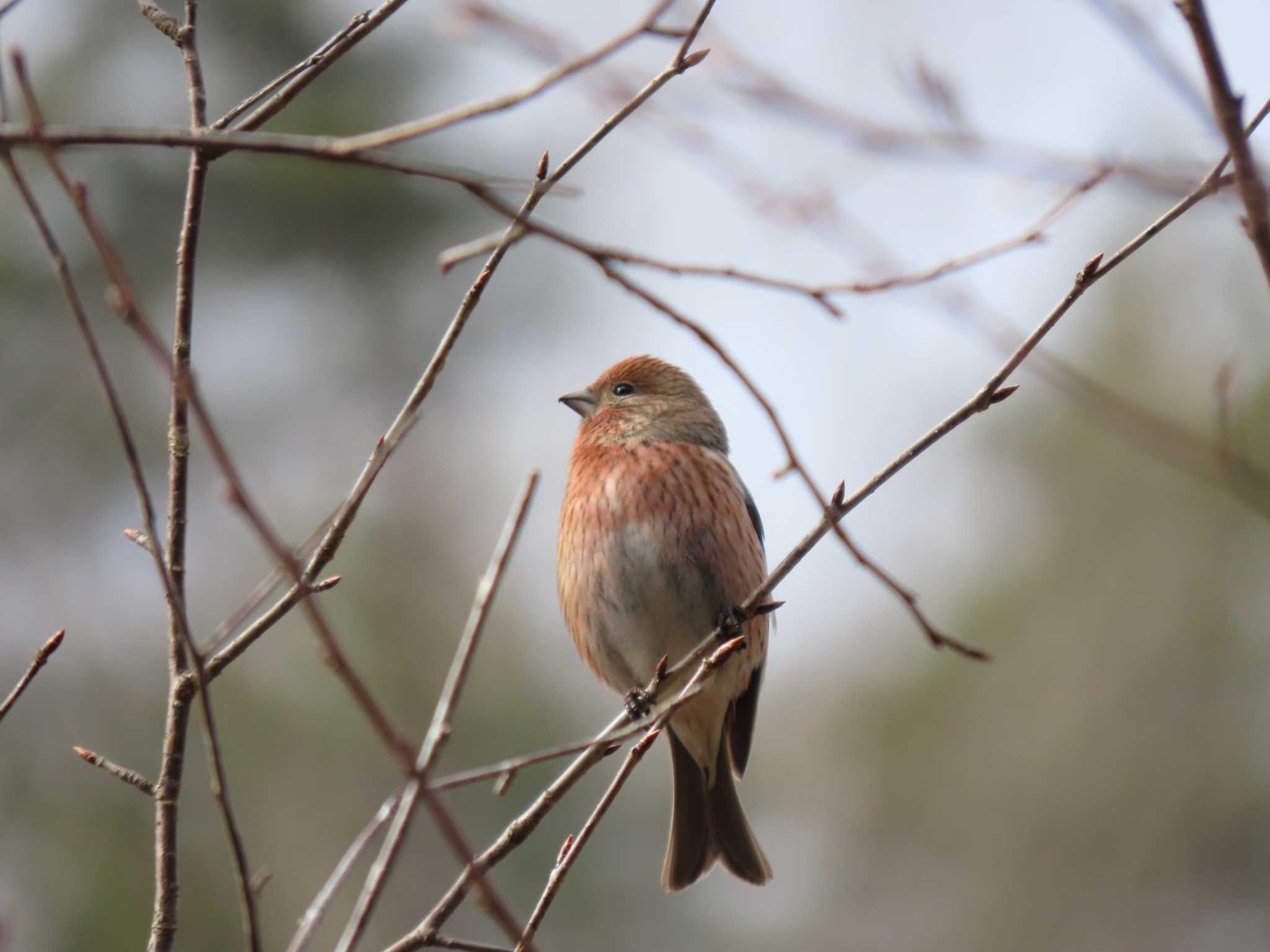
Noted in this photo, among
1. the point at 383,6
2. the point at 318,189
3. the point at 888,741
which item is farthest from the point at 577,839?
the point at 888,741

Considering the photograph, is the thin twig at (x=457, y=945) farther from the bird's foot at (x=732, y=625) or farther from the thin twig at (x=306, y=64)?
the thin twig at (x=306, y=64)

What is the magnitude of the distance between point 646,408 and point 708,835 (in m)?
1.70

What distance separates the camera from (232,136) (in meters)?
1.59

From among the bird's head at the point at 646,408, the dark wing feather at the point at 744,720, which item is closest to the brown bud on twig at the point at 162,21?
the bird's head at the point at 646,408

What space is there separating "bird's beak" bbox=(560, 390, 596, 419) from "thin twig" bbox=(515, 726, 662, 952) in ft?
9.68

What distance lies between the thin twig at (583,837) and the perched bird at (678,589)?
1.98 m

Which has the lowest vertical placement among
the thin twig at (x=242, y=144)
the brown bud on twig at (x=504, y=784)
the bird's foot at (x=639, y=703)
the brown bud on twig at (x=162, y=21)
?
the brown bud on twig at (x=504, y=784)

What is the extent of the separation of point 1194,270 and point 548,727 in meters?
11.0

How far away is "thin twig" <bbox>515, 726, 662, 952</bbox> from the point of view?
2299 mm

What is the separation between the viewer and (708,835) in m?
4.89

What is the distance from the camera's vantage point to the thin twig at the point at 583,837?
2299mm

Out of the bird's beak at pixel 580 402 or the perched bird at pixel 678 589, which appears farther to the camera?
the bird's beak at pixel 580 402

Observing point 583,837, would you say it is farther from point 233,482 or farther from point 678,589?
point 678,589

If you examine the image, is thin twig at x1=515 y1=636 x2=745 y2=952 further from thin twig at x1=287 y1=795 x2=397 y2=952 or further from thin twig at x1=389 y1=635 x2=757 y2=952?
thin twig at x1=287 y1=795 x2=397 y2=952
